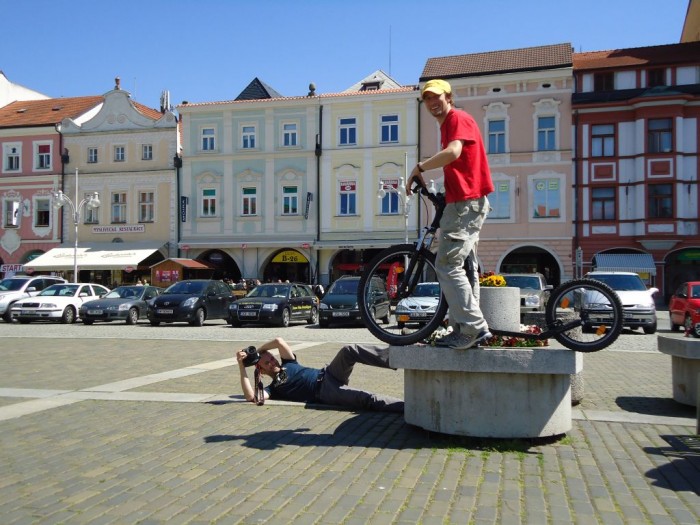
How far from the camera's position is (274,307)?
22.6 metres

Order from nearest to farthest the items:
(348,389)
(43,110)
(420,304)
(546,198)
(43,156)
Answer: (420,304)
(348,389)
(546,198)
(43,156)
(43,110)

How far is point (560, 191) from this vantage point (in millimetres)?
35250

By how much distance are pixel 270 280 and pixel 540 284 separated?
2223 centimetres

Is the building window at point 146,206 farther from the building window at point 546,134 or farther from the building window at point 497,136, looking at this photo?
the building window at point 546,134

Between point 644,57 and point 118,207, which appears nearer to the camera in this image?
point 644,57

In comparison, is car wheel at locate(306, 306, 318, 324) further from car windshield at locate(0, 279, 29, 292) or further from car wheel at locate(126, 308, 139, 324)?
car windshield at locate(0, 279, 29, 292)

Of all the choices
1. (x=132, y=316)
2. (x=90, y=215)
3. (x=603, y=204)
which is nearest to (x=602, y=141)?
(x=603, y=204)

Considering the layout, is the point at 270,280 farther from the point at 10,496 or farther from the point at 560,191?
Result: the point at 10,496

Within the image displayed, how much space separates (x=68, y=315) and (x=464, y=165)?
75.2 feet

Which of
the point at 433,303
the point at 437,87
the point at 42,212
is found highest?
the point at 42,212

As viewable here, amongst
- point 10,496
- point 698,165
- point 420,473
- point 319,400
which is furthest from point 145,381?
point 698,165

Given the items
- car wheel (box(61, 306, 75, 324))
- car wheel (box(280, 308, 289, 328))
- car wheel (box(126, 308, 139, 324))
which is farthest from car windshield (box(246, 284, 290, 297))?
car wheel (box(61, 306, 75, 324))

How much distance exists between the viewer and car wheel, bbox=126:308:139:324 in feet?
81.1

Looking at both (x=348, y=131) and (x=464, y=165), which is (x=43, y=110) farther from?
(x=464, y=165)
